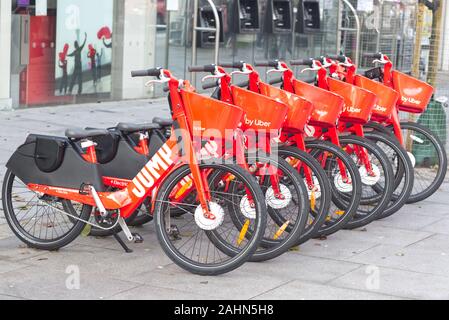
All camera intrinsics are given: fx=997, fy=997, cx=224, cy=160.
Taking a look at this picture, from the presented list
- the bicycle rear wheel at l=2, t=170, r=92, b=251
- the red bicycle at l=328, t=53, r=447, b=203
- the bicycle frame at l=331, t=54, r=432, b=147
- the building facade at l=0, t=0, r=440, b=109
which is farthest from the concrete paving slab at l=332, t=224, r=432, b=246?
the building facade at l=0, t=0, r=440, b=109

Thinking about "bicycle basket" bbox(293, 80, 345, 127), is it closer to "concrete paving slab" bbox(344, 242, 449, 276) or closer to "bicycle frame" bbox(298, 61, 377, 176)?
"bicycle frame" bbox(298, 61, 377, 176)

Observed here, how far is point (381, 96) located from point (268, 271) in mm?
2309

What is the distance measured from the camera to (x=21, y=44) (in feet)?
42.5

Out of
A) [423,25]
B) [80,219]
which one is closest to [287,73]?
[80,219]

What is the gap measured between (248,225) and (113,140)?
1.06 meters

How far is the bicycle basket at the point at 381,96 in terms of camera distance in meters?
7.73

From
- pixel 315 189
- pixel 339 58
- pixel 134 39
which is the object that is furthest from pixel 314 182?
pixel 134 39

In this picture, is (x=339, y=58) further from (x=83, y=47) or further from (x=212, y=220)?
(x=83, y=47)

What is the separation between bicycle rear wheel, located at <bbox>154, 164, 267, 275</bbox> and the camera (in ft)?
18.9

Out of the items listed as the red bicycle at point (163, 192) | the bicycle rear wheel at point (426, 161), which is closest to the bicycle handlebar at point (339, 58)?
the bicycle rear wheel at point (426, 161)

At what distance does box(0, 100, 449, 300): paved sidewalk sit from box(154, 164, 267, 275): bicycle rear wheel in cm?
11

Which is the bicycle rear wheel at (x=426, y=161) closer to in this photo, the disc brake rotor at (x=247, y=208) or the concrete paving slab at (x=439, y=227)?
the concrete paving slab at (x=439, y=227)

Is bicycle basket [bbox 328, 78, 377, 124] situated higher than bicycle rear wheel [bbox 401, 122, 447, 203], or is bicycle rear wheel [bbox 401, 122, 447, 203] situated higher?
bicycle basket [bbox 328, 78, 377, 124]

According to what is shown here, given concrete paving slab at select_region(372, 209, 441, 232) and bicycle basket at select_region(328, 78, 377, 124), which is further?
concrete paving slab at select_region(372, 209, 441, 232)
